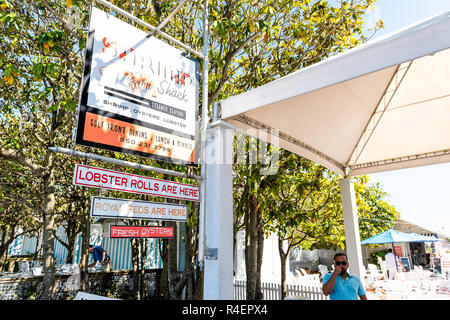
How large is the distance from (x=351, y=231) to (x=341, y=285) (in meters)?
3.81

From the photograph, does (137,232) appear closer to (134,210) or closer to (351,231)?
(134,210)

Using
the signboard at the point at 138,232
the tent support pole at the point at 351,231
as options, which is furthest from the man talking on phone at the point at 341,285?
the tent support pole at the point at 351,231

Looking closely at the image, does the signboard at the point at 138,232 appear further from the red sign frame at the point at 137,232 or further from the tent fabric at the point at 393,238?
the tent fabric at the point at 393,238

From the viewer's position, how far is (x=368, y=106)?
611cm

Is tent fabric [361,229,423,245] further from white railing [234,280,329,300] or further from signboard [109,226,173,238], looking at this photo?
signboard [109,226,173,238]

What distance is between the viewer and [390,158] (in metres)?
7.60

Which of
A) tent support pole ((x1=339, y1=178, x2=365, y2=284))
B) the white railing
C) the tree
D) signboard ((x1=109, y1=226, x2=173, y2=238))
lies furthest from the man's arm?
the white railing

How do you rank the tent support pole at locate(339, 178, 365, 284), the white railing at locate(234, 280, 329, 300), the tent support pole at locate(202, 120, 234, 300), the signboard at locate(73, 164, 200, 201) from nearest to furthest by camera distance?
the signboard at locate(73, 164, 200, 201) < the tent support pole at locate(202, 120, 234, 300) < the tent support pole at locate(339, 178, 365, 284) < the white railing at locate(234, 280, 329, 300)

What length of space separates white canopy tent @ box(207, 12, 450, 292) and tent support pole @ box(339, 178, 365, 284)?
23mm

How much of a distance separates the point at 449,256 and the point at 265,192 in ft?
35.4

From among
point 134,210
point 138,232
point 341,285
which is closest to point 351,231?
point 341,285

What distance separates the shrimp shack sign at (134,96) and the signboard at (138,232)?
2.88ft

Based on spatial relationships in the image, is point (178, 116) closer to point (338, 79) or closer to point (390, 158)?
point (338, 79)

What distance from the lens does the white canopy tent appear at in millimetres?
3244
